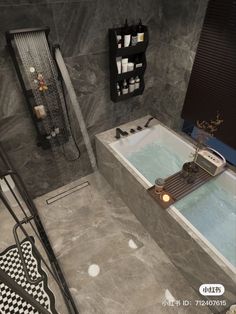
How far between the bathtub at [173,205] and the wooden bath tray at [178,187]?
55 millimetres

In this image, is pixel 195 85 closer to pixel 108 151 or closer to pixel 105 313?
pixel 108 151

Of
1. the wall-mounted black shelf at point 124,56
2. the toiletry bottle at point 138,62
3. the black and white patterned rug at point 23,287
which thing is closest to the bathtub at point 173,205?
the wall-mounted black shelf at point 124,56

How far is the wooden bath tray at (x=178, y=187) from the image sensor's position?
1812mm

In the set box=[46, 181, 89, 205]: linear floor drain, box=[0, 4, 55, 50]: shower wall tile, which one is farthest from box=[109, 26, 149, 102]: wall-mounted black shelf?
box=[46, 181, 89, 205]: linear floor drain

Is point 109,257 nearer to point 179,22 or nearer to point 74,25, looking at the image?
point 74,25

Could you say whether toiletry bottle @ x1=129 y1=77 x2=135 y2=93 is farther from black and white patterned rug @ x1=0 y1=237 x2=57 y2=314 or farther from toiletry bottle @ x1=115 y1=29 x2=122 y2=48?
black and white patterned rug @ x1=0 y1=237 x2=57 y2=314

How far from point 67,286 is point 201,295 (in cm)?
109

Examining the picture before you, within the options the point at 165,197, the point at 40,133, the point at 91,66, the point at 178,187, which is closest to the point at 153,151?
the point at 178,187

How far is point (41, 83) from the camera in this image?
1.80m

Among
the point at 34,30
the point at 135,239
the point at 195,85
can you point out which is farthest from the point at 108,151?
the point at 34,30

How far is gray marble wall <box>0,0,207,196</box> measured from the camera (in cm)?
A: 168

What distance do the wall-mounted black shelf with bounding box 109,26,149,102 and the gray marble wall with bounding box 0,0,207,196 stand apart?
0.07m

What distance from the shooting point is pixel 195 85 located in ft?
7.15

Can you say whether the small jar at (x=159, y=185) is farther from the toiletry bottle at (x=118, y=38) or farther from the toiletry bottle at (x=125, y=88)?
the toiletry bottle at (x=118, y=38)
